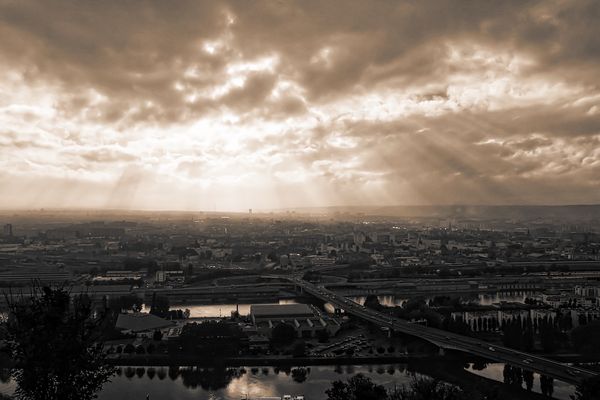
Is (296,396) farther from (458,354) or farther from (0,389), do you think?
(0,389)

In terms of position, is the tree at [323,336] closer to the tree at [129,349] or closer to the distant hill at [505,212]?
the tree at [129,349]

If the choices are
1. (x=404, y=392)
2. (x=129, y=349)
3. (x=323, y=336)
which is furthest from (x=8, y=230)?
(x=404, y=392)

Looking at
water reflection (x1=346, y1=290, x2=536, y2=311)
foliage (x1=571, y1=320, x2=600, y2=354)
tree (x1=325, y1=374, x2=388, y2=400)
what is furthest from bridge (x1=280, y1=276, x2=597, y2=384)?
tree (x1=325, y1=374, x2=388, y2=400)

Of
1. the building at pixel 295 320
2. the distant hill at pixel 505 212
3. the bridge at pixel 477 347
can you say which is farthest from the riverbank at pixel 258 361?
the distant hill at pixel 505 212

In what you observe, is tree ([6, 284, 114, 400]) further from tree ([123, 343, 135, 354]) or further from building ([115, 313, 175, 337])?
building ([115, 313, 175, 337])

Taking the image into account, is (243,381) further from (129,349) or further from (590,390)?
(590,390)

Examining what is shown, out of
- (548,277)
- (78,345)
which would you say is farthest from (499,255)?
(78,345)
